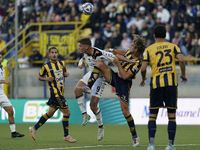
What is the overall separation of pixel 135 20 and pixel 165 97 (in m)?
10.4

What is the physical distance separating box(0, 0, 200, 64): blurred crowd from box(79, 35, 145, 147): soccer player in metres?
7.44

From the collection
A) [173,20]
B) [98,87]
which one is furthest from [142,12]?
[98,87]

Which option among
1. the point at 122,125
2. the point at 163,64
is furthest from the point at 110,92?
the point at 163,64

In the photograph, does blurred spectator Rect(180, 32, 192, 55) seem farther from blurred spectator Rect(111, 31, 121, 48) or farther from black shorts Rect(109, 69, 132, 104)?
black shorts Rect(109, 69, 132, 104)

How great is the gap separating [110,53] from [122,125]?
6.12m

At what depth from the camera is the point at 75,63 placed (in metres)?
16.6

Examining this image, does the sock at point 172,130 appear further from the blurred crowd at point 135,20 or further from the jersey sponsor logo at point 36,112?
the blurred crowd at point 135,20

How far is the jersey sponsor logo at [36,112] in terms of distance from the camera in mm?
14242

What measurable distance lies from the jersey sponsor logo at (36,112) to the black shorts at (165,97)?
26.7 ft

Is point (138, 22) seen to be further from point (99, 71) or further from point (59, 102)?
point (99, 71)

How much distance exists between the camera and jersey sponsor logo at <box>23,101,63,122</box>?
46.7 feet

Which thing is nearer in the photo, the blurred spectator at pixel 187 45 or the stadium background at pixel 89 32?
the stadium background at pixel 89 32

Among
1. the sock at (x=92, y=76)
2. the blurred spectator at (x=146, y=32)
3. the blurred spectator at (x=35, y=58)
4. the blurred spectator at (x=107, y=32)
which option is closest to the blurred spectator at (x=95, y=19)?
the blurred spectator at (x=107, y=32)

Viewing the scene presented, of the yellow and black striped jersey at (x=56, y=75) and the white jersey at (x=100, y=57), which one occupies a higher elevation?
the white jersey at (x=100, y=57)
